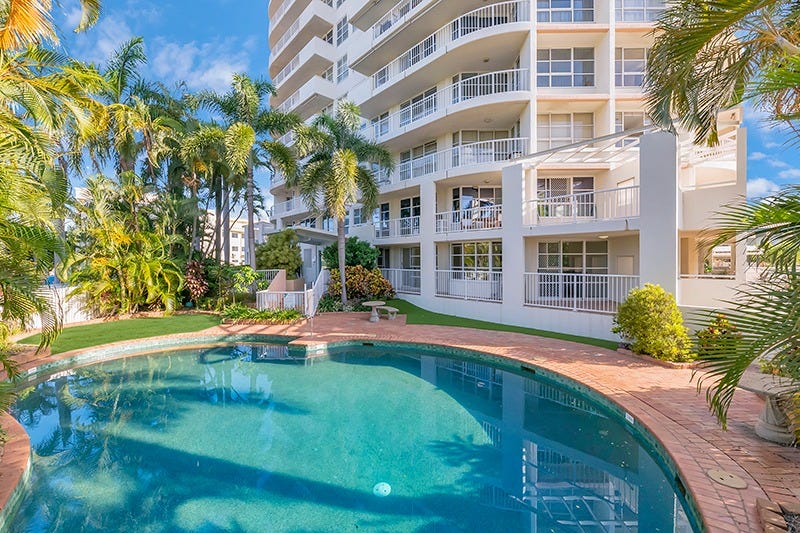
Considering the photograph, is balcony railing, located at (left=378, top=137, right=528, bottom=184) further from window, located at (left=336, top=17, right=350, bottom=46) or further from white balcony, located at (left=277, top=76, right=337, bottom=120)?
window, located at (left=336, top=17, right=350, bottom=46)

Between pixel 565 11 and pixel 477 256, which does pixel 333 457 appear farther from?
pixel 565 11

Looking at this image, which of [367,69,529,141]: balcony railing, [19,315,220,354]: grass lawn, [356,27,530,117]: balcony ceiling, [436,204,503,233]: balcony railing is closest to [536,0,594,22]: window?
[356,27,530,117]: balcony ceiling

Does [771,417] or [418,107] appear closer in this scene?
[771,417]

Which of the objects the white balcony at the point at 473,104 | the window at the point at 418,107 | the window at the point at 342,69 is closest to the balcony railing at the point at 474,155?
the white balcony at the point at 473,104

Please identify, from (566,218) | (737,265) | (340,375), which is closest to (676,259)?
Result: (737,265)

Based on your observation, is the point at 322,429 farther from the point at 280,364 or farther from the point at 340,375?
the point at 280,364

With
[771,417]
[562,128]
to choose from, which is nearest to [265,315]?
[771,417]

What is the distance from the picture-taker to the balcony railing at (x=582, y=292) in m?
11.8

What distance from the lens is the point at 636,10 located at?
15.3m

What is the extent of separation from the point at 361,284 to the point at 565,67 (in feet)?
46.1

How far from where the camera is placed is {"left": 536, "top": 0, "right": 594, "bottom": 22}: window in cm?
1555

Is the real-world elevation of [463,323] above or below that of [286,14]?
below

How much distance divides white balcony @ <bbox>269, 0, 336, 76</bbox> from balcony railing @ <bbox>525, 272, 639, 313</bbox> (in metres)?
25.5

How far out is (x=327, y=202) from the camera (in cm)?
1557
